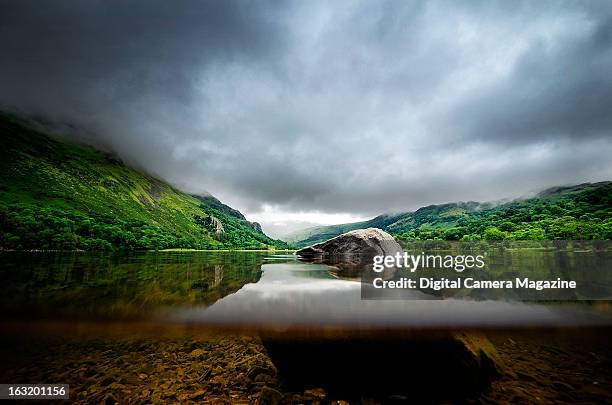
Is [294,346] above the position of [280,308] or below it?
below

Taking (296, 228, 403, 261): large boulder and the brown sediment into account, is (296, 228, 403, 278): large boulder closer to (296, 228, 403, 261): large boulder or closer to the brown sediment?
Result: (296, 228, 403, 261): large boulder

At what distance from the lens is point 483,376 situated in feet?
16.7

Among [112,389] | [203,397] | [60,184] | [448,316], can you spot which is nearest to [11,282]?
[112,389]

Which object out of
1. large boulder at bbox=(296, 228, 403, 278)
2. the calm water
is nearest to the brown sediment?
the calm water

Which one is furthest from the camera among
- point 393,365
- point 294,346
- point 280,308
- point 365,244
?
point 365,244

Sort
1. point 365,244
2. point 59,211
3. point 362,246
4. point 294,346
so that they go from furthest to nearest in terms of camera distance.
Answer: point 59,211 < point 362,246 < point 365,244 < point 294,346

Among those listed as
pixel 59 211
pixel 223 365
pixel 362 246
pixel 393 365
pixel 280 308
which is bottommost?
pixel 223 365

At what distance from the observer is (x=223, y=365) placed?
5.77 m

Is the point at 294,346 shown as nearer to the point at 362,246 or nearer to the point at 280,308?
the point at 280,308

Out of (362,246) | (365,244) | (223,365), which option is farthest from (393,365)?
(362,246)

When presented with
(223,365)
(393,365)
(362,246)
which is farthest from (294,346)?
(362,246)

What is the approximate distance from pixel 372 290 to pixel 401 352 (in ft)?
13.8

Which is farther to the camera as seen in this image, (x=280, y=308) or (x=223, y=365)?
(x=280, y=308)

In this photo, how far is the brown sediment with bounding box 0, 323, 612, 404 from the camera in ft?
15.4
